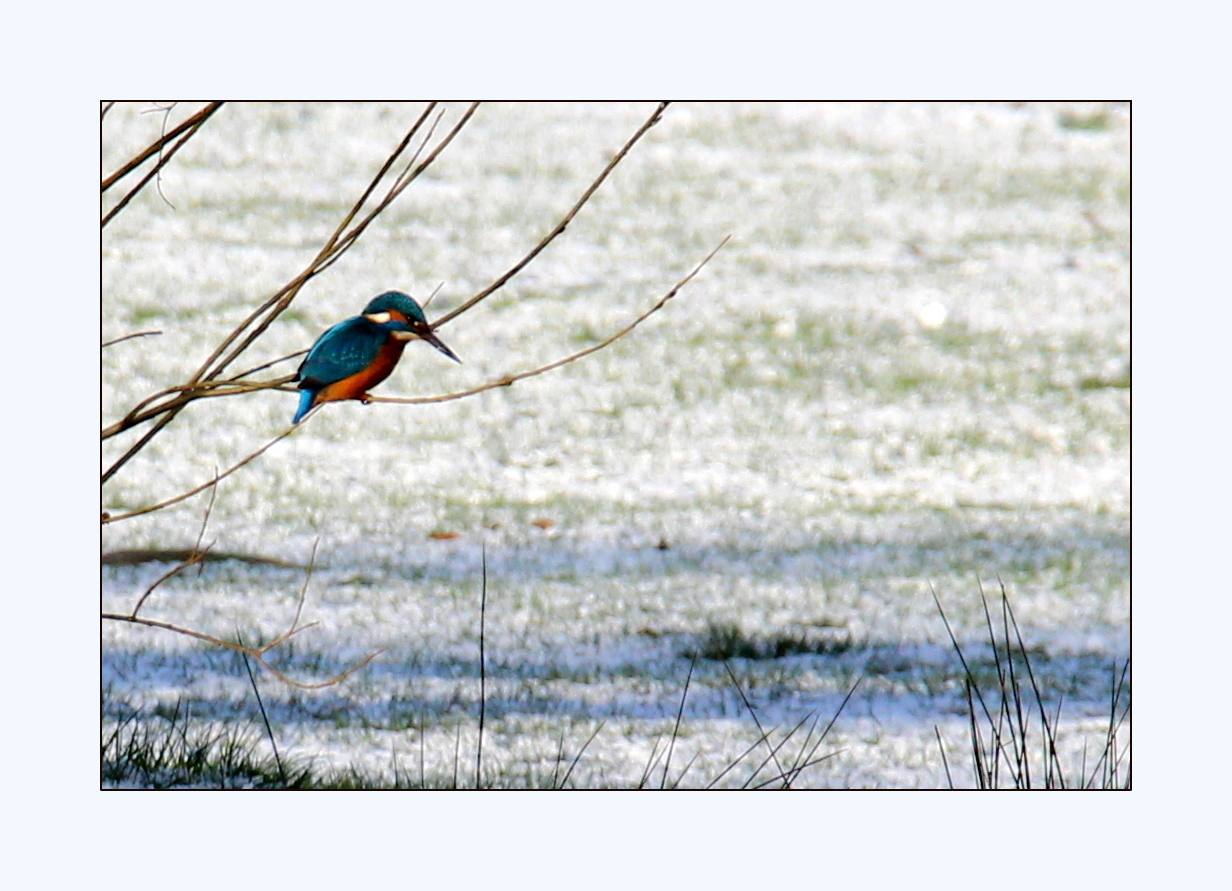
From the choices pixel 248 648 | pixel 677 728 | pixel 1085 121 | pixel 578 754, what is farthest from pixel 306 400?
pixel 1085 121

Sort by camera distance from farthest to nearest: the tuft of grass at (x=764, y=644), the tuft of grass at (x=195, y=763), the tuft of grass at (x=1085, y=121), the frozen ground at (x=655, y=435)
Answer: the tuft of grass at (x=1085, y=121), the tuft of grass at (x=764, y=644), the frozen ground at (x=655, y=435), the tuft of grass at (x=195, y=763)

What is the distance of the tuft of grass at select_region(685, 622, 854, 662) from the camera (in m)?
2.88

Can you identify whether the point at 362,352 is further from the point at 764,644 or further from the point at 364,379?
the point at 764,644

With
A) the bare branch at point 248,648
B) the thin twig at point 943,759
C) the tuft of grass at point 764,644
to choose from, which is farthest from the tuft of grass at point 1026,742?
the bare branch at point 248,648

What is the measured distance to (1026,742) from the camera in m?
2.62

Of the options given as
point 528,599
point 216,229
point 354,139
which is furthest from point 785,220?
point 528,599

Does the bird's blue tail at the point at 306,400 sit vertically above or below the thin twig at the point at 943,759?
above

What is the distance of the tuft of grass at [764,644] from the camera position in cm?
288

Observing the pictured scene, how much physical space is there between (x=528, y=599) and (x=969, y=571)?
0.96 meters

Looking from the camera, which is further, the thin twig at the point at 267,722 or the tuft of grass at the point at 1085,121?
the tuft of grass at the point at 1085,121

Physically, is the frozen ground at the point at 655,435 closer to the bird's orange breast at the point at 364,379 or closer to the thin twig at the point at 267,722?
the thin twig at the point at 267,722

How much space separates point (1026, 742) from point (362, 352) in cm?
136

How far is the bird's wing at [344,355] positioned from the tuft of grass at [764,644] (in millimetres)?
999

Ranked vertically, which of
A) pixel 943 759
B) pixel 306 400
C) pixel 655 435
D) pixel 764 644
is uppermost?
pixel 655 435
